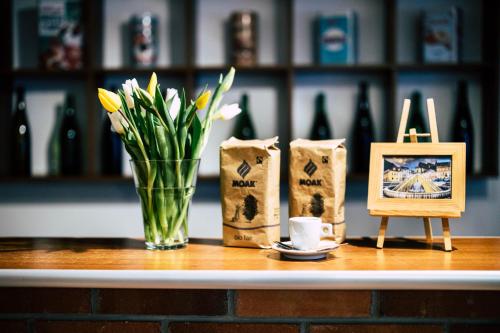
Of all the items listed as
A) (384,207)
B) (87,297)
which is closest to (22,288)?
(87,297)

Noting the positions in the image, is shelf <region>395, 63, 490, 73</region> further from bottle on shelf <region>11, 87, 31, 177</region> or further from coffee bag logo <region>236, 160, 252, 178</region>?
bottle on shelf <region>11, 87, 31, 177</region>

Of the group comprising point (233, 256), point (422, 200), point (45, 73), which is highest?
point (45, 73)

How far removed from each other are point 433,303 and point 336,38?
1.77 metres

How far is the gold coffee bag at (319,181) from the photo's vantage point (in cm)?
130

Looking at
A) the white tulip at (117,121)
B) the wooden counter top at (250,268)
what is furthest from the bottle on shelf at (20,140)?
the white tulip at (117,121)

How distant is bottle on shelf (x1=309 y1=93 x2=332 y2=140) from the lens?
267 centimetres

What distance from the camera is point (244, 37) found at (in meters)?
2.59

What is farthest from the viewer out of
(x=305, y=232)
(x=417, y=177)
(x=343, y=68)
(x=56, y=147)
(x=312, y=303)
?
(x=56, y=147)

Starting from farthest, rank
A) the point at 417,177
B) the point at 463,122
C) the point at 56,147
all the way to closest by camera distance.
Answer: the point at 56,147 → the point at 463,122 → the point at 417,177

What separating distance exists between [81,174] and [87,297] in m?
1.73

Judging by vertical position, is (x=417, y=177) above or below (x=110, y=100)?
below

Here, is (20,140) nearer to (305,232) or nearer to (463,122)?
(305,232)

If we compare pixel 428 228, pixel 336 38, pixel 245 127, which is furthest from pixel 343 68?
pixel 428 228

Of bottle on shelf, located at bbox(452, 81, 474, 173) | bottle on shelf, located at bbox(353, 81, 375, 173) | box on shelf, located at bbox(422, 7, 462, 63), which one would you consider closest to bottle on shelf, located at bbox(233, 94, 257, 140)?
bottle on shelf, located at bbox(353, 81, 375, 173)
